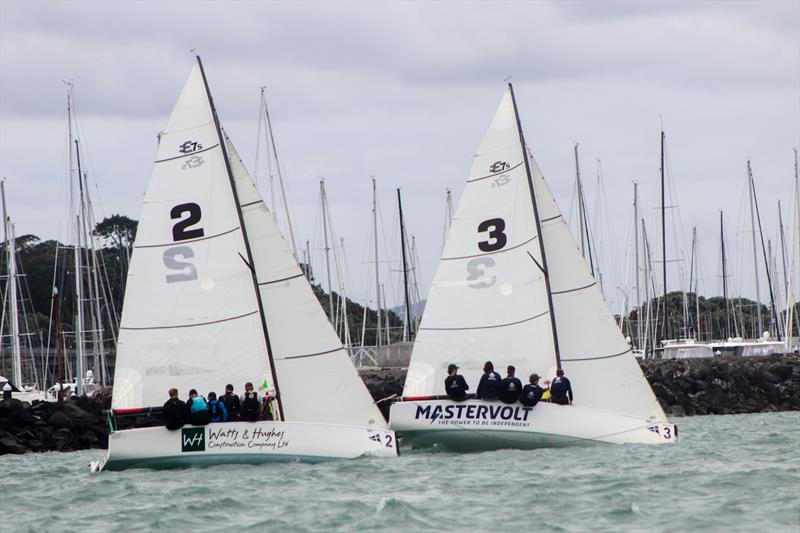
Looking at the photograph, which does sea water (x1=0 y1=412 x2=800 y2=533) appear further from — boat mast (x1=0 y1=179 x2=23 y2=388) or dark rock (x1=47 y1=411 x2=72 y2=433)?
boat mast (x1=0 y1=179 x2=23 y2=388)

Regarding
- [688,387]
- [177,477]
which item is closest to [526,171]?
[177,477]

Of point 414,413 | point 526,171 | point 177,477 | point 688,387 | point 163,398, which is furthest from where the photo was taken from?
point 688,387

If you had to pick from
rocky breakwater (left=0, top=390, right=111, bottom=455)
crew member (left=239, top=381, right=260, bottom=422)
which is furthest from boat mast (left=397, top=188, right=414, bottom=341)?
crew member (left=239, top=381, right=260, bottom=422)

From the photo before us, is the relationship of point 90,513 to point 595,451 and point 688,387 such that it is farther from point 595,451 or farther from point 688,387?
point 688,387

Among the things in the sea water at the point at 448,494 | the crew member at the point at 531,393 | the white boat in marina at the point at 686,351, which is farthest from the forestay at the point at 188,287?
the white boat in marina at the point at 686,351

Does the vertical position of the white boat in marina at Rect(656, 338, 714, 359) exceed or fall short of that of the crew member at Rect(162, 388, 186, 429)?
it exceeds it

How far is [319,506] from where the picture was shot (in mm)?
18250

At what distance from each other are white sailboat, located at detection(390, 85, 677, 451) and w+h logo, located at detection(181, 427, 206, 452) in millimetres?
4366

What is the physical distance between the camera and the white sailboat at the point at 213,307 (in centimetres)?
2392

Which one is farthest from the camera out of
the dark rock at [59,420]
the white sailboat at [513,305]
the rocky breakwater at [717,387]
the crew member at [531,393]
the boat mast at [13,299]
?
the boat mast at [13,299]

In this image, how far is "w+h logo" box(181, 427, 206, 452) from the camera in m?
Answer: 22.9

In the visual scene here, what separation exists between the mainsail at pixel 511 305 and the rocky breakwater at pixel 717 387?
51.7ft

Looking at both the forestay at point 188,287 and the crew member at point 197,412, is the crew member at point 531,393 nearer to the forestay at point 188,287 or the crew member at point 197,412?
the forestay at point 188,287

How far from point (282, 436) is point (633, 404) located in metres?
7.35
